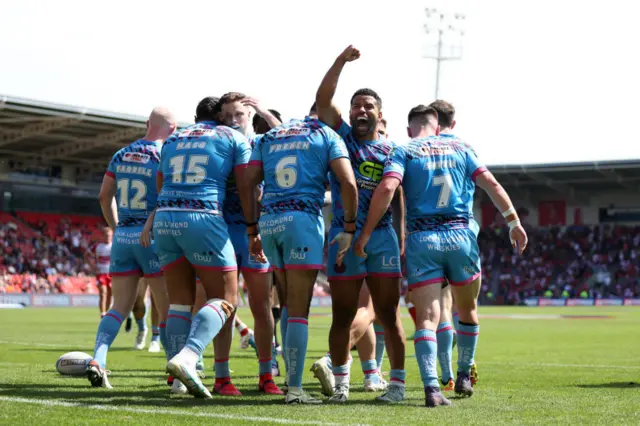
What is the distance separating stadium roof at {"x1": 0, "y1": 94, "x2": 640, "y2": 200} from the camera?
40875 mm

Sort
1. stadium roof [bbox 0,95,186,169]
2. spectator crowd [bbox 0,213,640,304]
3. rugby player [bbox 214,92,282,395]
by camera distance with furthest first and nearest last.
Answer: spectator crowd [bbox 0,213,640,304]
stadium roof [bbox 0,95,186,169]
rugby player [bbox 214,92,282,395]

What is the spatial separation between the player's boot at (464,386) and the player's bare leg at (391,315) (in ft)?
1.54

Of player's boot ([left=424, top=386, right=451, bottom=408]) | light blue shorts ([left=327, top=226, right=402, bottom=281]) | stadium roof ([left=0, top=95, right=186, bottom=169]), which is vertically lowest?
player's boot ([left=424, top=386, right=451, bottom=408])

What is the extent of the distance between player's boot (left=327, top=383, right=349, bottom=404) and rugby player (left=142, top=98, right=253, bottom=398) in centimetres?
95

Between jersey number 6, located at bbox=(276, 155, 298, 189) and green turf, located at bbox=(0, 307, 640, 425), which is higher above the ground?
jersey number 6, located at bbox=(276, 155, 298, 189)

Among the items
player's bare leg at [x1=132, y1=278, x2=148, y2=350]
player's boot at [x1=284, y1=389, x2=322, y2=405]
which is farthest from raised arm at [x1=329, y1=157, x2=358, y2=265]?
player's bare leg at [x1=132, y1=278, x2=148, y2=350]

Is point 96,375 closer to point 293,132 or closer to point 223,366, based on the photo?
point 223,366

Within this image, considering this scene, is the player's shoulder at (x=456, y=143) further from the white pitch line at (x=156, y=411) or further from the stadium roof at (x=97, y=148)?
the stadium roof at (x=97, y=148)

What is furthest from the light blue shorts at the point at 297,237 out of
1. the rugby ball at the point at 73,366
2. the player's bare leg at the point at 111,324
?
the rugby ball at the point at 73,366

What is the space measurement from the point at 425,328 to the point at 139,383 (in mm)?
2897

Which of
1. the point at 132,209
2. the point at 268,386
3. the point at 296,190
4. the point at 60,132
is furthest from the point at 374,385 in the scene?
the point at 60,132

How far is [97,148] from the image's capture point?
48406 millimetres

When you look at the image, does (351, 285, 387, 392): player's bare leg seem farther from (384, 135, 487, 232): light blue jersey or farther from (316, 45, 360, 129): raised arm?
(316, 45, 360, 129): raised arm

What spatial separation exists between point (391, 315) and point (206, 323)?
1462 millimetres
